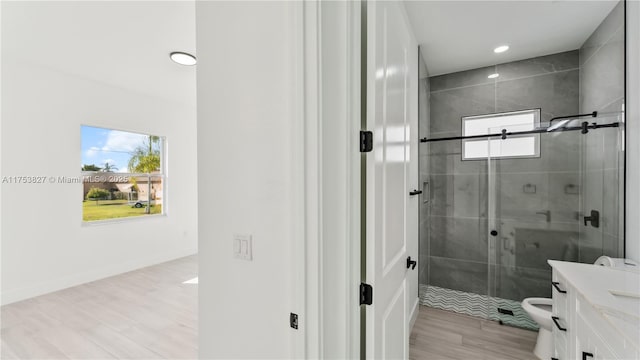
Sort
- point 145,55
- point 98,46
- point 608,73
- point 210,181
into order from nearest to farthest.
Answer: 1. point 210,181
2. point 608,73
3. point 98,46
4. point 145,55

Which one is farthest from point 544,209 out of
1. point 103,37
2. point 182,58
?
point 103,37

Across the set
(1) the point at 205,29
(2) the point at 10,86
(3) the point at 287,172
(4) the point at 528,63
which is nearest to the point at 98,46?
(2) the point at 10,86

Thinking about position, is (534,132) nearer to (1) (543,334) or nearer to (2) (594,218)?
(2) (594,218)

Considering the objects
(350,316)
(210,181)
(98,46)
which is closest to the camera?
(350,316)

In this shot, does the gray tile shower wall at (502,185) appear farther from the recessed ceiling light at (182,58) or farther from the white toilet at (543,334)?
the recessed ceiling light at (182,58)

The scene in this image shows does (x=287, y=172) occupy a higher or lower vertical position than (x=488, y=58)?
lower

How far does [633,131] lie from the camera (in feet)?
6.31

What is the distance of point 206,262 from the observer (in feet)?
3.68

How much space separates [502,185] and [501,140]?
46cm

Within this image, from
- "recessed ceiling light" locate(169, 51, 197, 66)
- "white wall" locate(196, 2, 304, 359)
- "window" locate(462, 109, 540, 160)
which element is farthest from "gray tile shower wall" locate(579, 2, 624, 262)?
"recessed ceiling light" locate(169, 51, 197, 66)

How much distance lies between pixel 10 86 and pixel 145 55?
154 centimetres

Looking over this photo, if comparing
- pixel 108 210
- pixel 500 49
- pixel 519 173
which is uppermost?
pixel 500 49

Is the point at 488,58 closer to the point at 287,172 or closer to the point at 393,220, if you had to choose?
the point at 393,220

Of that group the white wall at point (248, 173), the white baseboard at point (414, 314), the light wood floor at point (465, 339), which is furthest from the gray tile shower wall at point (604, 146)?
the white wall at point (248, 173)
